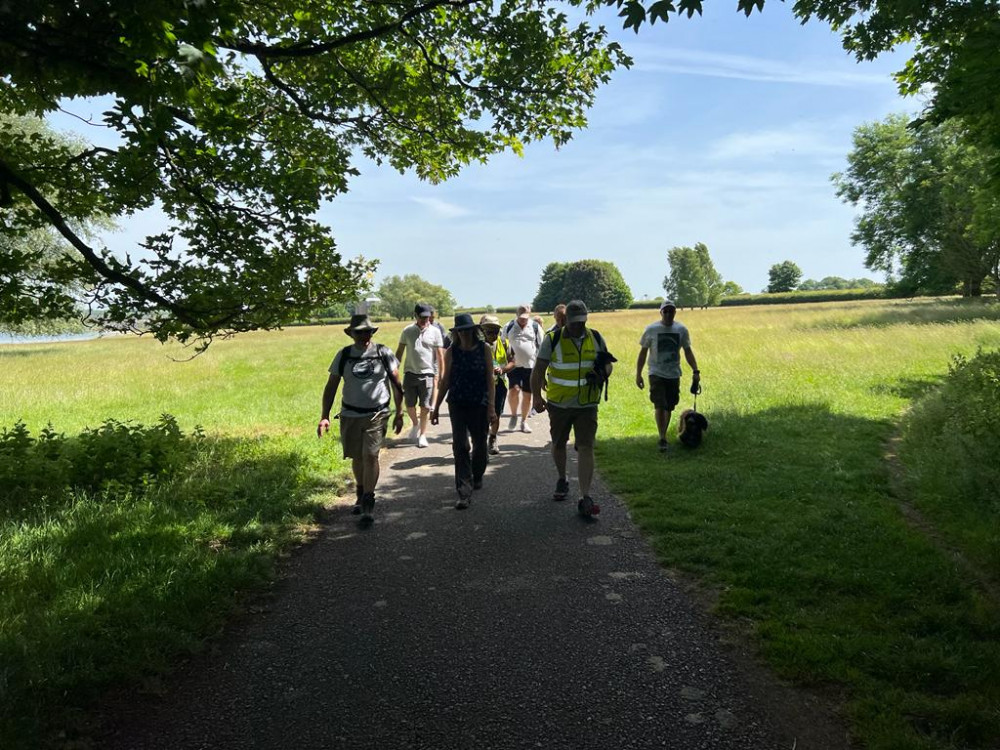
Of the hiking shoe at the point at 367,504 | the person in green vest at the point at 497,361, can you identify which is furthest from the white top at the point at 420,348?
the hiking shoe at the point at 367,504

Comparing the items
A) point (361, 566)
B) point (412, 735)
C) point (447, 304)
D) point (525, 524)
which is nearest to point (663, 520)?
point (525, 524)

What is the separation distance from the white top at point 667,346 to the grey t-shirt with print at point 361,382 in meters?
3.94

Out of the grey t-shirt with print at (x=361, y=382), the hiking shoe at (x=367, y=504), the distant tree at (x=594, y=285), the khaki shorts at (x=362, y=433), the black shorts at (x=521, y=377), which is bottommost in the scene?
the hiking shoe at (x=367, y=504)

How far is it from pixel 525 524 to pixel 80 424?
11.1 m

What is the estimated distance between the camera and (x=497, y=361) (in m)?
9.00

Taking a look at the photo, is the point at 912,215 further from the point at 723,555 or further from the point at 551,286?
the point at 551,286

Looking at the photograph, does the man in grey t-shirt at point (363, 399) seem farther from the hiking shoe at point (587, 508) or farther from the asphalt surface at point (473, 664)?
the hiking shoe at point (587, 508)

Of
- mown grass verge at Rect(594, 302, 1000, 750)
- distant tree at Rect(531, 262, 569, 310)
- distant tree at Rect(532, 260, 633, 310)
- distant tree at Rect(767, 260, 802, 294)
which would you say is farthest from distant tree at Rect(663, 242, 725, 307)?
mown grass verge at Rect(594, 302, 1000, 750)

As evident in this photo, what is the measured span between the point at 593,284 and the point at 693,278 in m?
16.9

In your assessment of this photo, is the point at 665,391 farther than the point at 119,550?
Yes

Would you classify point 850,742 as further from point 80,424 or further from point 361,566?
point 80,424

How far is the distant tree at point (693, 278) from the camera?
321 feet

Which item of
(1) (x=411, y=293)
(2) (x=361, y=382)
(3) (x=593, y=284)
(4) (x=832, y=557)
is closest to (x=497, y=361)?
(2) (x=361, y=382)

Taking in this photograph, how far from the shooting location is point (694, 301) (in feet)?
321
